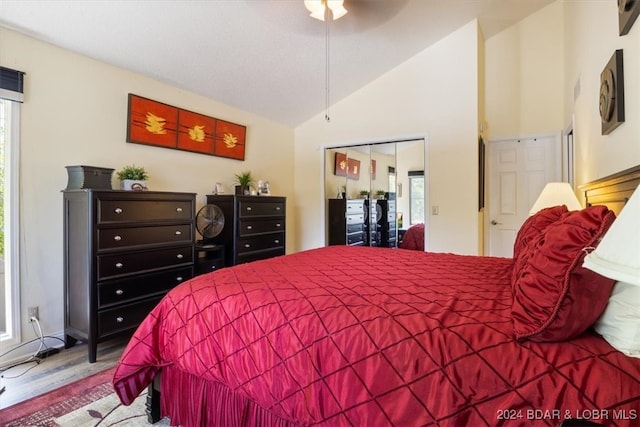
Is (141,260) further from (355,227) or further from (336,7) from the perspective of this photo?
(355,227)

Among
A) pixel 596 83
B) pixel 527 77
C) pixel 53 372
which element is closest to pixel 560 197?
pixel 596 83

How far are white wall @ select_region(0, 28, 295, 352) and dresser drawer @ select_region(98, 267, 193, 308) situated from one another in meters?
0.55

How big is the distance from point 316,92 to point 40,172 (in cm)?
310

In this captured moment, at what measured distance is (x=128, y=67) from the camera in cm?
301

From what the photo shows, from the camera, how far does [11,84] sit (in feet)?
7.67

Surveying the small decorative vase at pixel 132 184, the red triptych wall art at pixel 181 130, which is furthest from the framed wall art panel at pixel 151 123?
the small decorative vase at pixel 132 184

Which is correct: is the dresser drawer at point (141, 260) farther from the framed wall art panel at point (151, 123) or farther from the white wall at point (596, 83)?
the white wall at point (596, 83)

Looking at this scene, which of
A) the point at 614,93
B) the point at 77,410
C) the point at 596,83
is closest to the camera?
the point at 614,93

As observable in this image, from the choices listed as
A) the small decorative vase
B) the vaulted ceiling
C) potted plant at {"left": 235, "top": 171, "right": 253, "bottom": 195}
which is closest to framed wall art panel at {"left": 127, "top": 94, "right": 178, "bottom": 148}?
the vaulted ceiling

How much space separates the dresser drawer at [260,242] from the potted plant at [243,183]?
619 millimetres

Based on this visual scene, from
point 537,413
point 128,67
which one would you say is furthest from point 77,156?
point 537,413

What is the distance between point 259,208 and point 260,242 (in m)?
0.41

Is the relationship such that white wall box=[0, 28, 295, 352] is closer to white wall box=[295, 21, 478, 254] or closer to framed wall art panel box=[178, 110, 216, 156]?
framed wall art panel box=[178, 110, 216, 156]

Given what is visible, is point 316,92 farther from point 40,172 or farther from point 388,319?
point 388,319
